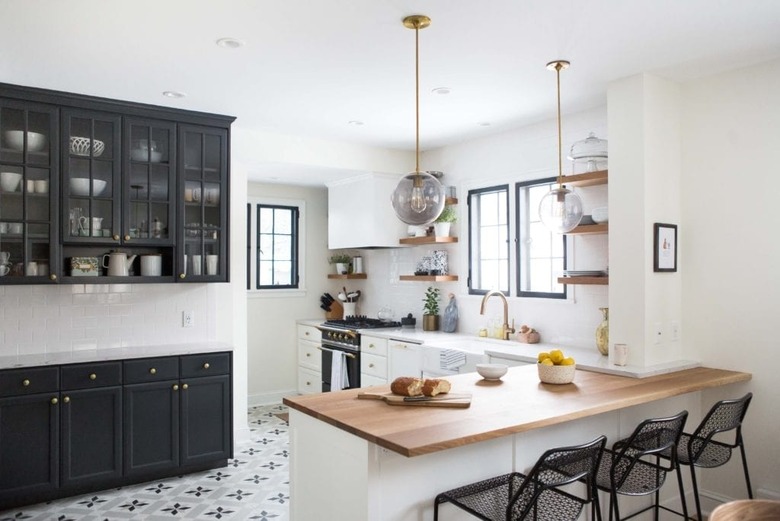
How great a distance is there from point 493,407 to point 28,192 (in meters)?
3.33

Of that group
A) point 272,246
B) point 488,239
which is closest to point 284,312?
point 272,246

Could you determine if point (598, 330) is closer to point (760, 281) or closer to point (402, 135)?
point (760, 281)

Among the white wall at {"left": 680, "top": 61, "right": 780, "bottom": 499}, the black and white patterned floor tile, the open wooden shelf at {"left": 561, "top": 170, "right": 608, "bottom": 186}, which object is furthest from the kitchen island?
the open wooden shelf at {"left": 561, "top": 170, "right": 608, "bottom": 186}

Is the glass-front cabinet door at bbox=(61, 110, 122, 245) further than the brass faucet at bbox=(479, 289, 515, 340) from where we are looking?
No

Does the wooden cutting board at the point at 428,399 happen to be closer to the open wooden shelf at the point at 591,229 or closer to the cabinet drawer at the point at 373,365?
the open wooden shelf at the point at 591,229

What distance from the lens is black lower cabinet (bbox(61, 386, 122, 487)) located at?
381 centimetres

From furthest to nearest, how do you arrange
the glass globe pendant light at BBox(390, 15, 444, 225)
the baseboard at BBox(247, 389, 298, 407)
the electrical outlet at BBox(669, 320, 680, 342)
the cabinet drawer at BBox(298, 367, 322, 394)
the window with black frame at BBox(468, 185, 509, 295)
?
the baseboard at BBox(247, 389, 298, 407) < the cabinet drawer at BBox(298, 367, 322, 394) < the window with black frame at BBox(468, 185, 509, 295) < the electrical outlet at BBox(669, 320, 680, 342) < the glass globe pendant light at BBox(390, 15, 444, 225)

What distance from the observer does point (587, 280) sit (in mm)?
4047

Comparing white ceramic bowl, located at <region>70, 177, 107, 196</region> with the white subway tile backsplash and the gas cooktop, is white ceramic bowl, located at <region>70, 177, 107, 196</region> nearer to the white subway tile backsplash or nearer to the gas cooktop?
the white subway tile backsplash

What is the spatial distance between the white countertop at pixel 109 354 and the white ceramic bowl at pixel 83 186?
3.70 ft

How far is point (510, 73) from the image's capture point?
358 centimetres

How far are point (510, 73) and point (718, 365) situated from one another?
224 cm

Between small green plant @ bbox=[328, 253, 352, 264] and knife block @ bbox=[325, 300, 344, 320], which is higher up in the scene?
small green plant @ bbox=[328, 253, 352, 264]

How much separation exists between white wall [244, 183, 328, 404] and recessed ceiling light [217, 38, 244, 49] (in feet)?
11.2
